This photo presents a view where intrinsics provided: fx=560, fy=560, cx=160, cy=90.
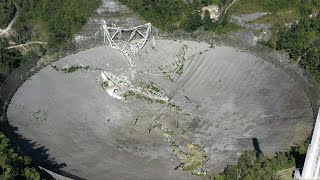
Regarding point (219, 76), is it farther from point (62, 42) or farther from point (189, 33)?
point (62, 42)

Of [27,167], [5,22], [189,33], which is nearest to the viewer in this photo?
[27,167]

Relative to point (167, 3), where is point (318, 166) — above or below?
below

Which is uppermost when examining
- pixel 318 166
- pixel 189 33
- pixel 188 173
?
pixel 189 33

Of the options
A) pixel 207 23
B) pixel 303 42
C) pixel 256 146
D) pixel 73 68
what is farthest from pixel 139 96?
pixel 303 42

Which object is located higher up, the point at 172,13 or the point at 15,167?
the point at 172,13

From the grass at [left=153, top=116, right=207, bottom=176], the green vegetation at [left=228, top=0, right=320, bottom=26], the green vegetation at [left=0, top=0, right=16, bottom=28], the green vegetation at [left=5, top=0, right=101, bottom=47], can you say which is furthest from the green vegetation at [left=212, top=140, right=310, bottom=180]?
the green vegetation at [left=0, top=0, right=16, bottom=28]

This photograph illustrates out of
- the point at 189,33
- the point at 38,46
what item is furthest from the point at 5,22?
the point at 189,33

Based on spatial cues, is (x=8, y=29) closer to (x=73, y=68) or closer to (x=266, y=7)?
(x=73, y=68)
